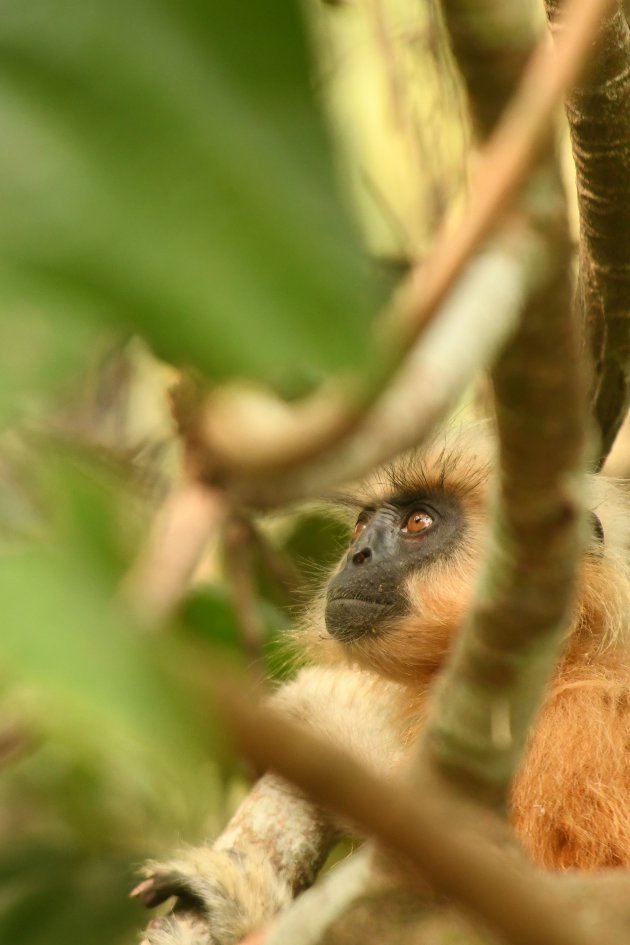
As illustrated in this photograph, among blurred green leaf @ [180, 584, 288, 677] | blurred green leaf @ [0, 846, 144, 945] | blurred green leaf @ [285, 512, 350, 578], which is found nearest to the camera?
blurred green leaf @ [0, 846, 144, 945]

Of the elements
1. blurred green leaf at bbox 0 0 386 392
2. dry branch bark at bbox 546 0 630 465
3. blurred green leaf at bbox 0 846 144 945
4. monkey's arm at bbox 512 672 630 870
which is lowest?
monkey's arm at bbox 512 672 630 870

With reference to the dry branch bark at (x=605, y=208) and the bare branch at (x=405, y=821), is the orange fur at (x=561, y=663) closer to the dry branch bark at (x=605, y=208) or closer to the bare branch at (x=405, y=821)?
the dry branch bark at (x=605, y=208)

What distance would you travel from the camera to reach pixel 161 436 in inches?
193

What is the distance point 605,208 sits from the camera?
12.8ft

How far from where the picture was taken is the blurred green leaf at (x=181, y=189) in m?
0.95

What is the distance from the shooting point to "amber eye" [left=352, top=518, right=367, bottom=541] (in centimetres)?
459

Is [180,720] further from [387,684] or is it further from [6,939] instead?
[387,684]

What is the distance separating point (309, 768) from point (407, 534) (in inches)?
141

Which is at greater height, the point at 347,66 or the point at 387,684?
the point at 347,66

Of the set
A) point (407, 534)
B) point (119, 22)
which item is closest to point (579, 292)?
point (407, 534)

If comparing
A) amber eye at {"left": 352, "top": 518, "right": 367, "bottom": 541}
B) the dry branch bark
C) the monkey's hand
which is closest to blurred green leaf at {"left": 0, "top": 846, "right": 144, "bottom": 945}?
the monkey's hand

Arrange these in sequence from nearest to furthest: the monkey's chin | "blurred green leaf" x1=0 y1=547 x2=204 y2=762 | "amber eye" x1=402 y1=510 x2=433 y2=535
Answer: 1. "blurred green leaf" x1=0 y1=547 x2=204 y2=762
2. the monkey's chin
3. "amber eye" x1=402 y1=510 x2=433 y2=535

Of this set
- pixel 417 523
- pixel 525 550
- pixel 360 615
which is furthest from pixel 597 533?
pixel 525 550

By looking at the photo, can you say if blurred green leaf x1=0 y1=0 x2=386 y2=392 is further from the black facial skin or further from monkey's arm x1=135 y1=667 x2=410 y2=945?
the black facial skin
